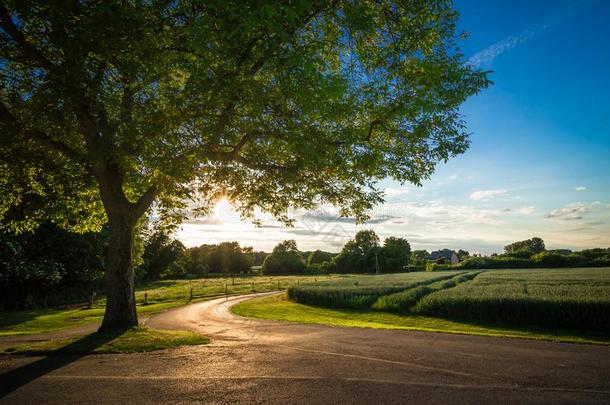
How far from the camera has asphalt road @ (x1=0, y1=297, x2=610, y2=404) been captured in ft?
22.9

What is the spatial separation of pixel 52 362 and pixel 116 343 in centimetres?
202

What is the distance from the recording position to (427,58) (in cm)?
1153

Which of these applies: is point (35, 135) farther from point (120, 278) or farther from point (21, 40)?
point (120, 278)

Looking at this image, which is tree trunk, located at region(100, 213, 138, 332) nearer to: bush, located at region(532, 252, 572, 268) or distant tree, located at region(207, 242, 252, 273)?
bush, located at region(532, 252, 572, 268)

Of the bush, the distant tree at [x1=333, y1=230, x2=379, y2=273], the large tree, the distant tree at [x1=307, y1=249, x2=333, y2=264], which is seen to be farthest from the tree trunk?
→ the distant tree at [x1=307, y1=249, x2=333, y2=264]

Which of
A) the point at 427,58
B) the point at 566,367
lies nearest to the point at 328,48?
the point at 427,58

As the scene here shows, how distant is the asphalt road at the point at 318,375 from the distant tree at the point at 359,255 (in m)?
106

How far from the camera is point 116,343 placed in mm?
11492

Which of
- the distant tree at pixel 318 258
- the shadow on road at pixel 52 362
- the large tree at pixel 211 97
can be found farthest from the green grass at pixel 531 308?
the distant tree at pixel 318 258

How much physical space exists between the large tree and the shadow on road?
1653 mm

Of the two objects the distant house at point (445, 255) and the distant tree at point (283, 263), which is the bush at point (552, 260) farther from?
the distant house at point (445, 255)

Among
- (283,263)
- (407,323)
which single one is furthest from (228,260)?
(407,323)

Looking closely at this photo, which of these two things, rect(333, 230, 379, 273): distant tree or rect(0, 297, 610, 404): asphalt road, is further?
rect(333, 230, 379, 273): distant tree

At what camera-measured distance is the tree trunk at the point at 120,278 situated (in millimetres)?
13773
